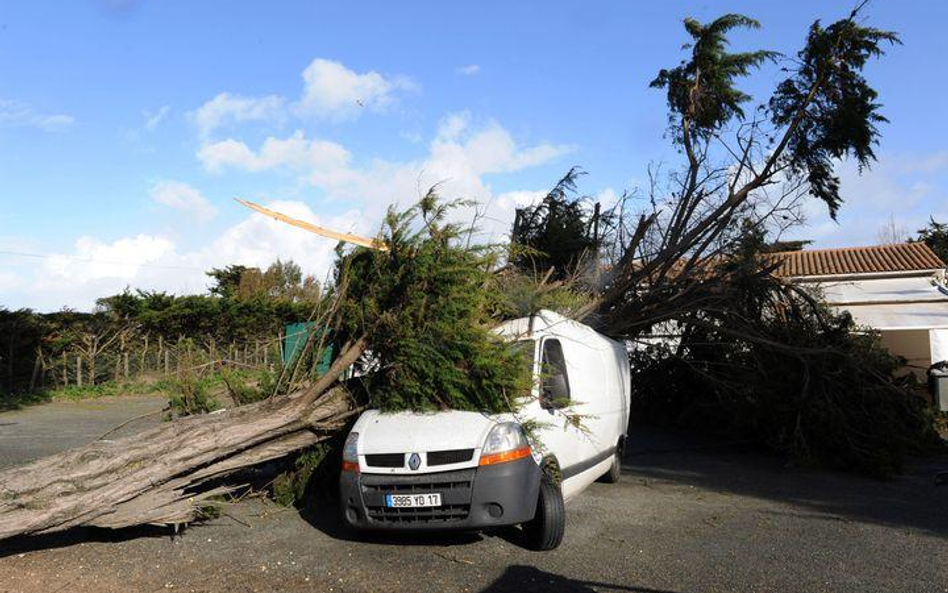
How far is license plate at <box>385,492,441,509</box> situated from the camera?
5.91 metres

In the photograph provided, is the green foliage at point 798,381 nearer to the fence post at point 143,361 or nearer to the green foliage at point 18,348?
the fence post at point 143,361

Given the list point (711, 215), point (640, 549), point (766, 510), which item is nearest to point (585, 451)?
point (640, 549)

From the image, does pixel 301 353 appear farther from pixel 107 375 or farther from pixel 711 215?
pixel 107 375

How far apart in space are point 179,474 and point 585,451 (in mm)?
3921

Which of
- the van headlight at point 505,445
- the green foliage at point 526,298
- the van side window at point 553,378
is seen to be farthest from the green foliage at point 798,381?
the van headlight at point 505,445

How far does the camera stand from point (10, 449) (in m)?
12.0

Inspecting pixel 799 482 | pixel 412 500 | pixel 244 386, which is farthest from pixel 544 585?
pixel 799 482

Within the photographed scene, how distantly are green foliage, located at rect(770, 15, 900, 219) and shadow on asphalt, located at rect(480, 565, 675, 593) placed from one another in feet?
30.8

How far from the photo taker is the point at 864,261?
2909 cm

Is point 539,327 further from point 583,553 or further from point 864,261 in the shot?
point 864,261

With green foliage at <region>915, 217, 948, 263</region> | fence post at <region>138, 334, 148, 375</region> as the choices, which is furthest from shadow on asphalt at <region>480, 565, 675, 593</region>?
green foliage at <region>915, 217, 948, 263</region>

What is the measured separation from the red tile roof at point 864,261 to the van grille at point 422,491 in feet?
74.2

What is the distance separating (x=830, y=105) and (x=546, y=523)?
9495 millimetres

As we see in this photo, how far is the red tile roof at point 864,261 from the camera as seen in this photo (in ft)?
89.4
